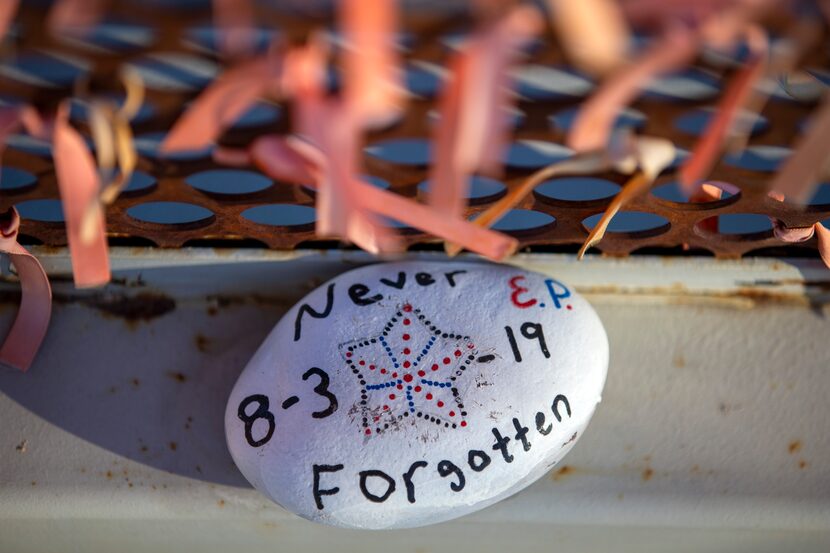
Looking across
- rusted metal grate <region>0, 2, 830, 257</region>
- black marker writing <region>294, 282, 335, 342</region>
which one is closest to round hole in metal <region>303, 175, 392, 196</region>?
rusted metal grate <region>0, 2, 830, 257</region>

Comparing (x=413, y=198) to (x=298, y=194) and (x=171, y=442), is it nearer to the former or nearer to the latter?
(x=298, y=194)

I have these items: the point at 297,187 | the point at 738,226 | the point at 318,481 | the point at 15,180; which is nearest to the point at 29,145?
the point at 15,180

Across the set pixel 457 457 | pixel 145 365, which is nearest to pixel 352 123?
pixel 457 457

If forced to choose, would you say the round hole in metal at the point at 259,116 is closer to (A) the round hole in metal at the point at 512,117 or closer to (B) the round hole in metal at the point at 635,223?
(A) the round hole in metal at the point at 512,117

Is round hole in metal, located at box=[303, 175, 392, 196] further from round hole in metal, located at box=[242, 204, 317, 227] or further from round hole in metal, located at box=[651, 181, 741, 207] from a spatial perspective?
round hole in metal, located at box=[651, 181, 741, 207]

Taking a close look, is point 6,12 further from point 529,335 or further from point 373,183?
point 529,335

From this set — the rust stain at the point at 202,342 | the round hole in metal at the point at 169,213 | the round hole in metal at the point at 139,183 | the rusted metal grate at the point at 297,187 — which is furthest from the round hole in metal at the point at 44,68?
the rust stain at the point at 202,342
